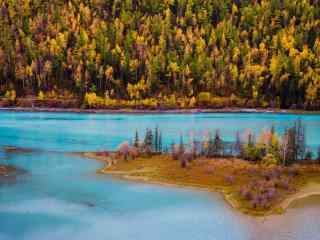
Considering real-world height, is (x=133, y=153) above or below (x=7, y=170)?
above

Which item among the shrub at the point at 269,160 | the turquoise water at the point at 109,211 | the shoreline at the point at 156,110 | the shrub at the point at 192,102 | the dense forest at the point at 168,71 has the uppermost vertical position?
the dense forest at the point at 168,71

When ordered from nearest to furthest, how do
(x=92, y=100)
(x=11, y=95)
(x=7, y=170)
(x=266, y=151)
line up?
1. (x=7, y=170)
2. (x=266, y=151)
3. (x=92, y=100)
4. (x=11, y=95)

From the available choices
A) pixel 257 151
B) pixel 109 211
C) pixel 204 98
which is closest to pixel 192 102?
pixel 204 98

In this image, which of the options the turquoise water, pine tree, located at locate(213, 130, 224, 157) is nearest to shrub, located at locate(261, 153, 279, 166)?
pine tree, located at locate(213, 130, 224, 157)

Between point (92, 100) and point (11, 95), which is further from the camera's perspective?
point (11, 95)

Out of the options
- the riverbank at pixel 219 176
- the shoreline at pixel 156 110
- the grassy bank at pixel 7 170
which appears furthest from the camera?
the shoreline at pixel 156 110

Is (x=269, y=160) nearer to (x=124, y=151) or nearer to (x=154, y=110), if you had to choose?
(x=124, y=151)

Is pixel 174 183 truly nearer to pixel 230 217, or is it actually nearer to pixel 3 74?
pixel 230 217

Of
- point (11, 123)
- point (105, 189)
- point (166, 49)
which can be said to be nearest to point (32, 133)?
point (11, 123)

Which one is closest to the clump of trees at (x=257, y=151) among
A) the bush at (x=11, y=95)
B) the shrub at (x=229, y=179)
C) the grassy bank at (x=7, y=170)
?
the shrub at (x=229, y=179)

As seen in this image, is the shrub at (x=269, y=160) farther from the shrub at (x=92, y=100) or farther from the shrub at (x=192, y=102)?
the shrub at (x=92, y=100)
